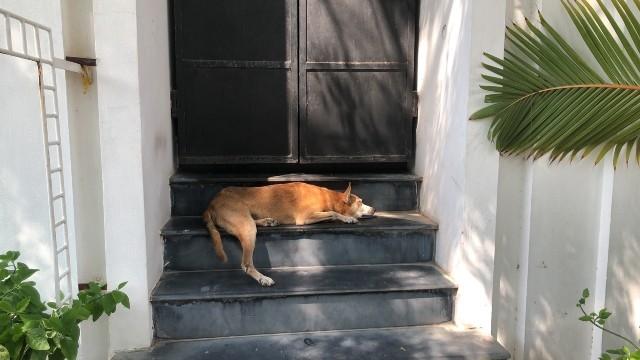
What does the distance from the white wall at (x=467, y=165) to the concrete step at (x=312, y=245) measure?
198mm

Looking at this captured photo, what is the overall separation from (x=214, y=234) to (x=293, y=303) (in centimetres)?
64

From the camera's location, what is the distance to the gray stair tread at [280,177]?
138 inches

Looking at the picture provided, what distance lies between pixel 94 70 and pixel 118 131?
1.10 feet

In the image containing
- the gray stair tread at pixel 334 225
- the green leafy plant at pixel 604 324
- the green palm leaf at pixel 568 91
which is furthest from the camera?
the gray stair tread at pixel 334 225

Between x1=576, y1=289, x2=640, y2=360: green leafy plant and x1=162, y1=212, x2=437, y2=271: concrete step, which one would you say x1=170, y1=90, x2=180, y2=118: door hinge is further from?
x1=576, y1=289, x2=640, y2=360: green leafy plant

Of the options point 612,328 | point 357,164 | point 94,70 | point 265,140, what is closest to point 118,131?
point 94,70

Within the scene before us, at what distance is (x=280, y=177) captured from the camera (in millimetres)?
3736

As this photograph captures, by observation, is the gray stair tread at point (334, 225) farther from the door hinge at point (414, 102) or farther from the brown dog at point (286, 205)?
the door hinge at point (414, 102)

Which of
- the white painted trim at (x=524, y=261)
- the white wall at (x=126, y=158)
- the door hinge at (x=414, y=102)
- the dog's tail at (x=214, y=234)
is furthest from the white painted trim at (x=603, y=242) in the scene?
the white wall at (x=126, y=158)

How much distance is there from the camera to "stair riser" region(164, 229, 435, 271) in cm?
308

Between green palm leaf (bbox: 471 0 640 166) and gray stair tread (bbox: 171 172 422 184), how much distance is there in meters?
1.01

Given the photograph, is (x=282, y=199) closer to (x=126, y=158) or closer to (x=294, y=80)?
(x=294, y=80)

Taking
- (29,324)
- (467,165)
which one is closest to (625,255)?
(467,165)

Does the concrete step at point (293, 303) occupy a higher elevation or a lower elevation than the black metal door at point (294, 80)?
lower
